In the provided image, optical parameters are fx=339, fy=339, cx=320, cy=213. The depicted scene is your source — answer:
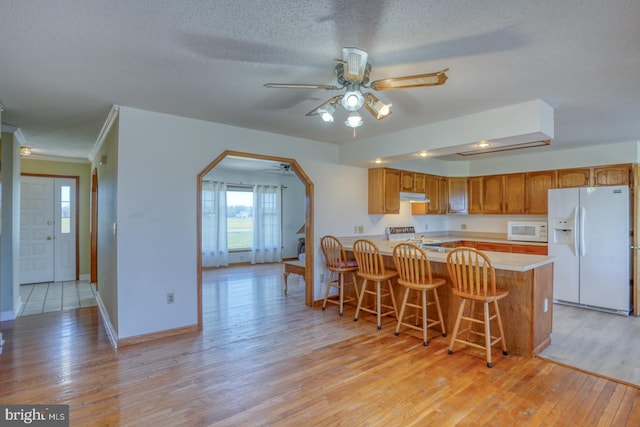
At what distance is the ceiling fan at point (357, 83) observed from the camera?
200 cm

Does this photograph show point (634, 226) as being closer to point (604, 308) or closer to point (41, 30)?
point (604, 308)

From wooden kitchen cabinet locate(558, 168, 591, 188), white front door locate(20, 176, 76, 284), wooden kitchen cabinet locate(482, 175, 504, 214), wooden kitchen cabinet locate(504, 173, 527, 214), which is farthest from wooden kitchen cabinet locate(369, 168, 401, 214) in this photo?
white front door locate(20, 176, 76, 284)

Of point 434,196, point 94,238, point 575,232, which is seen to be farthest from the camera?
point 94,238

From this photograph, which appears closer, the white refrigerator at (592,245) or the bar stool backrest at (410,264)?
the bar stool backrest at (410,264)

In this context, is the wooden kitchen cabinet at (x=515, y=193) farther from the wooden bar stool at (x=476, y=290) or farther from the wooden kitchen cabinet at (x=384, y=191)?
the wooden bar stool at (x=476, y=290)

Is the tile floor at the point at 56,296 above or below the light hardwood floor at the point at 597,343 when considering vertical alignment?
above

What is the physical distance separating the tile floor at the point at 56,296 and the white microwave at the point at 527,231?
270 inches

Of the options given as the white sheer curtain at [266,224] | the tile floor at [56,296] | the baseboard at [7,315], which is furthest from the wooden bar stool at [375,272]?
the white sheer curtain at [266,224]

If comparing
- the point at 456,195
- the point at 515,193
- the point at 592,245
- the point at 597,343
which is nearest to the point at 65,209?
the point at 456,195

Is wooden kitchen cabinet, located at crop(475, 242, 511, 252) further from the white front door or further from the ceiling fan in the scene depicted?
the white front door

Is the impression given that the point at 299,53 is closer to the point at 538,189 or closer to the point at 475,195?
the point at 538,189

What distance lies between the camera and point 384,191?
5.41 meters

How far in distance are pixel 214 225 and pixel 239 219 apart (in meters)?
0.82

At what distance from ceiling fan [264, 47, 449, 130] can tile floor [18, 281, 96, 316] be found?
16.0 ft
